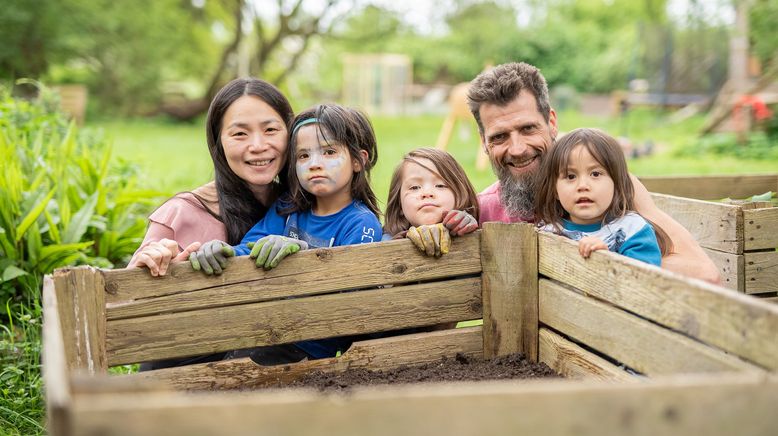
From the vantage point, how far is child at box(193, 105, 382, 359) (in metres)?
3.18

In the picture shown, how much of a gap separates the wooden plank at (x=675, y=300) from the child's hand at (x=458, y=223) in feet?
0.95

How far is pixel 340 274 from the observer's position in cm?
289

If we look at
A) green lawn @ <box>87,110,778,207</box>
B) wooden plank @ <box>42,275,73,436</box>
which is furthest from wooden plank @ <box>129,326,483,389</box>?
green lawn @ <box>87,110,778,207</box>

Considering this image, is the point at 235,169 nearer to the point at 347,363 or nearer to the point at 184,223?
the point at 184,223

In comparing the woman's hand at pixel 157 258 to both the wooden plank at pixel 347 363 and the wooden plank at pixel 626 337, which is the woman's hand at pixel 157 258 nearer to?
the wooden plank at pixel 347 363

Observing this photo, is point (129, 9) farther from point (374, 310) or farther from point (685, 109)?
point (374, 310)

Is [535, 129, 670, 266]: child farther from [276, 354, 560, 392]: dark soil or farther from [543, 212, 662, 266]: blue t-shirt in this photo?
[276, 354, 560, 392]: dark soil

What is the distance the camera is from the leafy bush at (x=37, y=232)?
346cm

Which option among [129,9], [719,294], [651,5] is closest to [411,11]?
[129,9]

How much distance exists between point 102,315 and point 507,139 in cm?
181

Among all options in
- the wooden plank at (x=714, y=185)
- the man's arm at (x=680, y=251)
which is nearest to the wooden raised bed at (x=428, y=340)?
the man's arm at (x=680, y=251)

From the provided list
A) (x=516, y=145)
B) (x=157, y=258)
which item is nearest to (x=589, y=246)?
(x=516, y=145)

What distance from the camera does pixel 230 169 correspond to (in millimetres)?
3422

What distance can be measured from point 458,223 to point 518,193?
1.67ft
